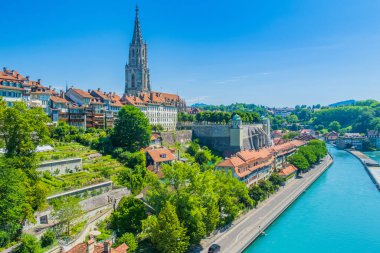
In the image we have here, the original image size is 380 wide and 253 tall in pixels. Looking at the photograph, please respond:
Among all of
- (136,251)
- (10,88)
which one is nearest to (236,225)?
(136,251)

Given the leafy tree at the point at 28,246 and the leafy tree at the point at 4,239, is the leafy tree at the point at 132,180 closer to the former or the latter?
the leafy tree at the point at 28,246

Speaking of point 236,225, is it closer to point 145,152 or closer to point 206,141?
point 145,152

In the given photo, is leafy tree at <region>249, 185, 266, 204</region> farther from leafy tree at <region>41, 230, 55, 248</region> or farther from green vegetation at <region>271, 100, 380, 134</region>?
green vegetation at <region>271, 100, 380, 134</region>

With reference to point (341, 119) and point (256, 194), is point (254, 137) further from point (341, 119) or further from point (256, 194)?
point (341, 119)

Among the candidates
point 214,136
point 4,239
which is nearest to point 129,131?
point 214,136

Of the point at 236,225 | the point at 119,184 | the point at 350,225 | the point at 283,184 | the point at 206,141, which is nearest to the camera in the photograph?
the point at 236,225

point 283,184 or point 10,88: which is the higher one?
point 10,88
